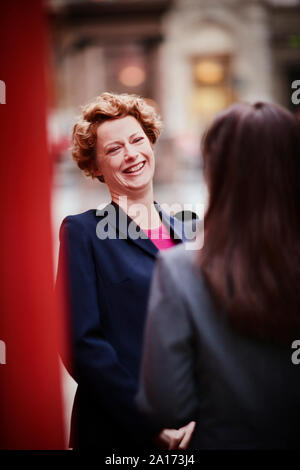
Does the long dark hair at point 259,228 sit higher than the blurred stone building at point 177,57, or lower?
lower

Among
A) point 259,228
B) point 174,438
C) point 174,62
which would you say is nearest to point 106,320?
point 174,438

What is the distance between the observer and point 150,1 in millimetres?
13359

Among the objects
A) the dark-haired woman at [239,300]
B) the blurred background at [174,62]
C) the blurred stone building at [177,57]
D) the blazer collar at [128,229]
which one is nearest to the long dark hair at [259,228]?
the dark-haired woman at [239,300]

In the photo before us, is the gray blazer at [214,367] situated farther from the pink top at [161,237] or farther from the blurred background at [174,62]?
the blurred background at [174,62]

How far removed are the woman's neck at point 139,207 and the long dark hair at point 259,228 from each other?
0.55 metres

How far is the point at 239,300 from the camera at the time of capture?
47.4 inches

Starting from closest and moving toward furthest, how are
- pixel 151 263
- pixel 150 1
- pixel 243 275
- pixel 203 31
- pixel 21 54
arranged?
pixel 243 275
pixel 21 54
pixel 151 263
pixel 150 1
pixel 203 31

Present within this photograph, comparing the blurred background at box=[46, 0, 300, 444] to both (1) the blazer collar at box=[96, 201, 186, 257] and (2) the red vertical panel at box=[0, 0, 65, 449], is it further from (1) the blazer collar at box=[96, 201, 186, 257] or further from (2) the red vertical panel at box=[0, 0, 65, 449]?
(2) the red vertical panel at box=[0, 0, 65, 449]

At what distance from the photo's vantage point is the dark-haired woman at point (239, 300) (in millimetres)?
1223

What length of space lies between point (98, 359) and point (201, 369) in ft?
1.29

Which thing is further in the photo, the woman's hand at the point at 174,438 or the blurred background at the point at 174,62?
the blurred background at the point at 174,62

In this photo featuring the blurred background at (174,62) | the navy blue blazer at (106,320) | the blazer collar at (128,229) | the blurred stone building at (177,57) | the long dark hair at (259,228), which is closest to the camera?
the long dark hair at (259,228)
